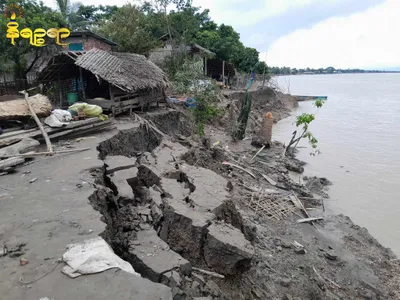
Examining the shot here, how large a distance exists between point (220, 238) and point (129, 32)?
19.2 meters

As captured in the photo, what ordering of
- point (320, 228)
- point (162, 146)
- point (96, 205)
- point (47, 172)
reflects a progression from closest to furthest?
point (96, 205)
point (47, 172)
point (320, 228)
point (162, 146)

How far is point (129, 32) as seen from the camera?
20.8m

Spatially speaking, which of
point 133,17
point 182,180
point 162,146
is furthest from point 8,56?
point 182,180

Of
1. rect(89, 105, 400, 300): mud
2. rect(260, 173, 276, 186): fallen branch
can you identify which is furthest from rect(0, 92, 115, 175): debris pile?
rect(260, 173, 276, 186): fallen branch

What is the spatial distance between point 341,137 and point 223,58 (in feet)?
44.9

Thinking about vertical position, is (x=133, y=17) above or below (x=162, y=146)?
above

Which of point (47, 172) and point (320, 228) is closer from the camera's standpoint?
point (47, 172)

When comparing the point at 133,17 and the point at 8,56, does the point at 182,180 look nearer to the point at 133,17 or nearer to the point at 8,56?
the point at 8,56

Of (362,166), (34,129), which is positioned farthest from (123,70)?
(362,166)

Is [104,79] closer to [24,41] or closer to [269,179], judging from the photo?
[269,179]

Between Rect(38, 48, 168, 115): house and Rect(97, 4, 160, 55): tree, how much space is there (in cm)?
752

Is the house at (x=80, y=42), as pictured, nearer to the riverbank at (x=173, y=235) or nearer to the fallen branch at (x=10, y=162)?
the riverbank at (x=173, y=235)

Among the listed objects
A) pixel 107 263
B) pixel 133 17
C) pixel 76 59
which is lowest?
pixel 107 263

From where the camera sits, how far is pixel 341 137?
21719 millimetres
